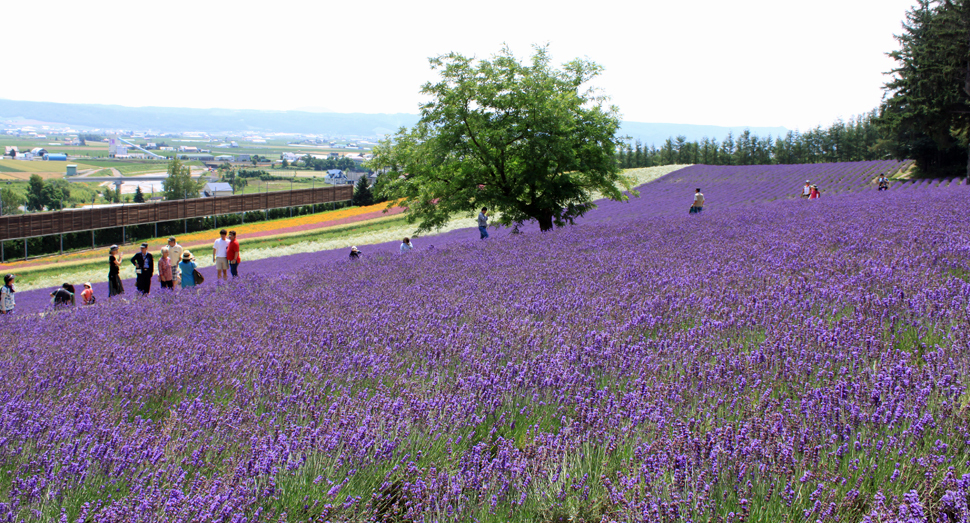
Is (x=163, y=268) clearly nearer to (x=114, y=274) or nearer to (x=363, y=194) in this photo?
(x=114, y=274)

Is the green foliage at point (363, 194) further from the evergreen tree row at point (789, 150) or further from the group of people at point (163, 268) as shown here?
the evergreen tree row at point (789, 150)

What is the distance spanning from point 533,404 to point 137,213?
45195 millimetres

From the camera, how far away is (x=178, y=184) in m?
111

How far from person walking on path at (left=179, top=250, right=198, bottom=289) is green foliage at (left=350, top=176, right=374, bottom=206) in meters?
46.1

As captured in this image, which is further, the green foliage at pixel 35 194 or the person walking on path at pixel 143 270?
the green foliage at pixel 35 194

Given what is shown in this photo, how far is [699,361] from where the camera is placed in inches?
154

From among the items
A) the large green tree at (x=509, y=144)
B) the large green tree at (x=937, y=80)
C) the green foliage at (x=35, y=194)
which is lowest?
the green foliage at (x=35, y=194)

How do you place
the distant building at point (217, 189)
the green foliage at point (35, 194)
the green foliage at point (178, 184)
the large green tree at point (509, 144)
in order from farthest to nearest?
the distant building at point (217, 189) < the green foliage at point (35, 194) < the green foliage at point (178, 184) < the large green tree at point (509, 144)

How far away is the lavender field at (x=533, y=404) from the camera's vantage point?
258 cm

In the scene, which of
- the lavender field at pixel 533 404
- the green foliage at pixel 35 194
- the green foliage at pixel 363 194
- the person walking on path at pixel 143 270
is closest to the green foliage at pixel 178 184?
the green foliage at pixel 35 194

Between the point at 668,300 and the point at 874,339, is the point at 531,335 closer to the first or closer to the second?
the point at 668,300

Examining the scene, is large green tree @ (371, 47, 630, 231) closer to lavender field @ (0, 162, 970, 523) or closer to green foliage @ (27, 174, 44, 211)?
lavender field @ (0, 162, 970, 523)

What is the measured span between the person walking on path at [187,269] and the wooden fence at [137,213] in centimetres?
2890

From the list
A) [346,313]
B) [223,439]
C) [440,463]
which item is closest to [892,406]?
[440,463]
